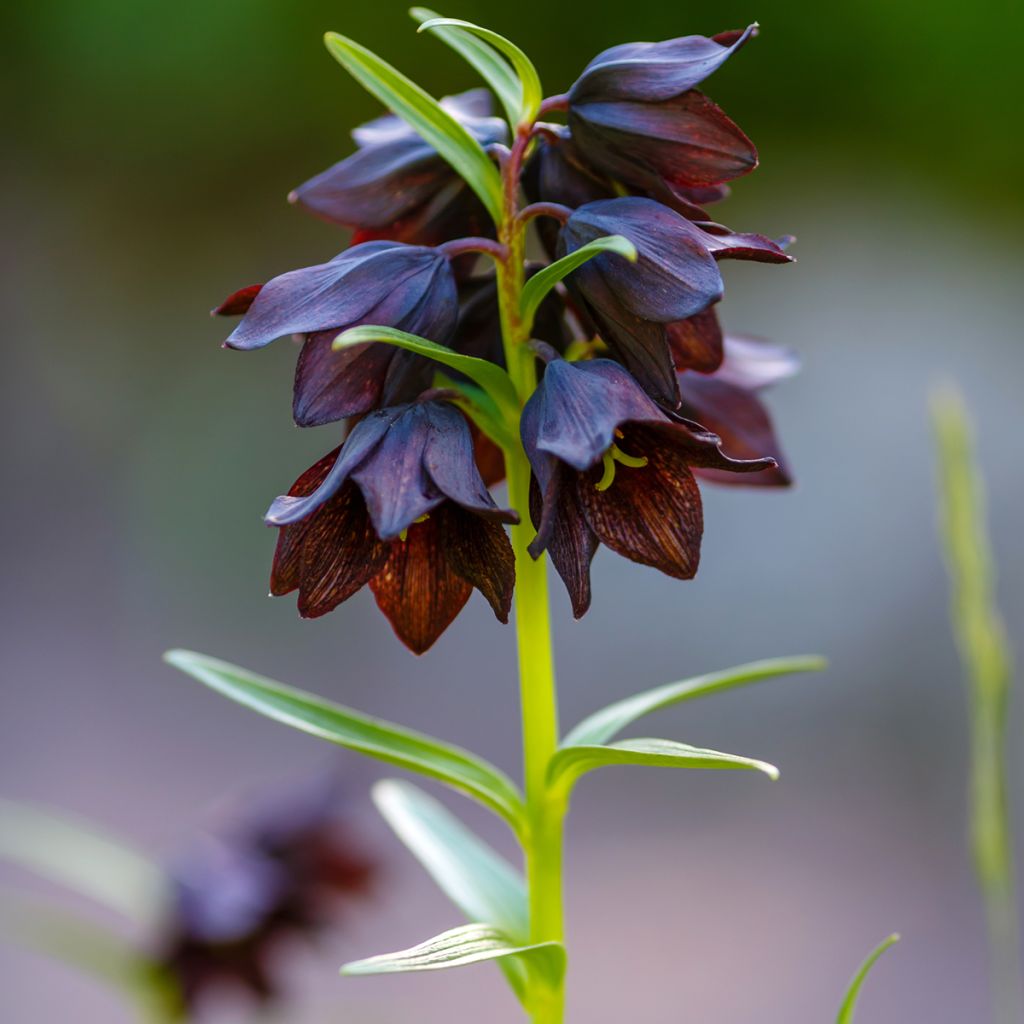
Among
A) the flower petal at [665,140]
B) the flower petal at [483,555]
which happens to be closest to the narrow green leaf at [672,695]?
the flower petal at [483,555]

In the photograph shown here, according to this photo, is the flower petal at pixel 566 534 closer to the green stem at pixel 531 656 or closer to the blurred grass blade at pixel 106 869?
the green stem at pixel 531 656

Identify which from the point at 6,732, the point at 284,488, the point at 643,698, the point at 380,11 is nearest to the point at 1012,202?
the point at 380,11

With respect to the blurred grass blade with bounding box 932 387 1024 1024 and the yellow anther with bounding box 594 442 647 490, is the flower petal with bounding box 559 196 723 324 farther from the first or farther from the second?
the blurred grass blade with bounding box 932 387 1024 1024

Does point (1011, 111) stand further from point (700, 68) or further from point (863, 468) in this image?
point (700, 68)

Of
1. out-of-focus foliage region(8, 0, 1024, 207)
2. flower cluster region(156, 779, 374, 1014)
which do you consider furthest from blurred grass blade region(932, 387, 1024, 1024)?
out-of-focus foliage region(8, 0, 1024, 207)

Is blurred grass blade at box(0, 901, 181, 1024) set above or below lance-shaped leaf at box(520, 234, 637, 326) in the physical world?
below

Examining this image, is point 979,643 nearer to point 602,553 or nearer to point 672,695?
point 672,695

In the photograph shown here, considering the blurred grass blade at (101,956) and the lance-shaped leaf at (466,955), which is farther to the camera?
the blurred grass blade at (101,956)

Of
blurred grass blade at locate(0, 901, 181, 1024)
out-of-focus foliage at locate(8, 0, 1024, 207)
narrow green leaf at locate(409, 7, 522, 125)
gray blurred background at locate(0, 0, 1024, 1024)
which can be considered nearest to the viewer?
narrow green leaf at locate(409, 7, 522, 125)
